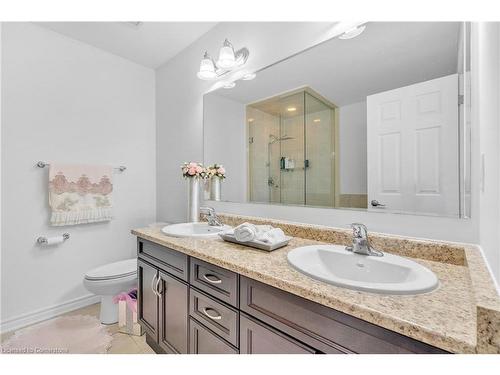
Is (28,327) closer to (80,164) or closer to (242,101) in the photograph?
(80,164)

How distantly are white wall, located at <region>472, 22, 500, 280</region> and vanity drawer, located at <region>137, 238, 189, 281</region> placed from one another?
113 centimetres

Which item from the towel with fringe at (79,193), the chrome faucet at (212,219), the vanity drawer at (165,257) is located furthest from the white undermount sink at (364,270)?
the towel with fringe at (79,193)

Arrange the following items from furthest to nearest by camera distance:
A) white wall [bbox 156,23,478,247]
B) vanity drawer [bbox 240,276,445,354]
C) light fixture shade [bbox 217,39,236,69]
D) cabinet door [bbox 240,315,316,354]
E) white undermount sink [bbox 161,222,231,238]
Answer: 1. light fixture shade [bbox 217,39,236,69]
2. white undermount sink [bbox 161,222,231,238]
3. white wall [bbox 156,23,478,247]
4. cabinet door [bbox 240,315,316,354]
5. vanity drawer [bbox 240,276,445,354]

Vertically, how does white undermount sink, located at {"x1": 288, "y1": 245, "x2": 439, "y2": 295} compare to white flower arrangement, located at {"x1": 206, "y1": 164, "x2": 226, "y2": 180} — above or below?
below

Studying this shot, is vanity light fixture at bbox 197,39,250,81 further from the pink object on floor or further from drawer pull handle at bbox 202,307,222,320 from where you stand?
the pink object on floor

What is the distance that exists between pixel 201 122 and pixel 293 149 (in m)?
0.98

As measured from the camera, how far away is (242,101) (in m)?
1.72

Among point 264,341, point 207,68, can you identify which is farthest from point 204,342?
point 207,68

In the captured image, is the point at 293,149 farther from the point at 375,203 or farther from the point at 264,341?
the point at 264,341

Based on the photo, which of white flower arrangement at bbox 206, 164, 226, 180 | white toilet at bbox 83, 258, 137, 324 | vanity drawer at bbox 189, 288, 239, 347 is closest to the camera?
vanity drawer at bbox 189, 288, 239, 347

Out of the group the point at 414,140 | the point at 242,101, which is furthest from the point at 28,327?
the point at 414,140

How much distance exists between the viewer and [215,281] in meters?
1.00

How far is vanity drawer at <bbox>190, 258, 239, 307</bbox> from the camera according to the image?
0.92 metres

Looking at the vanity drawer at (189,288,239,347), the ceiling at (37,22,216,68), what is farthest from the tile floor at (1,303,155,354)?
the ceiling at (37,22,216,68)
